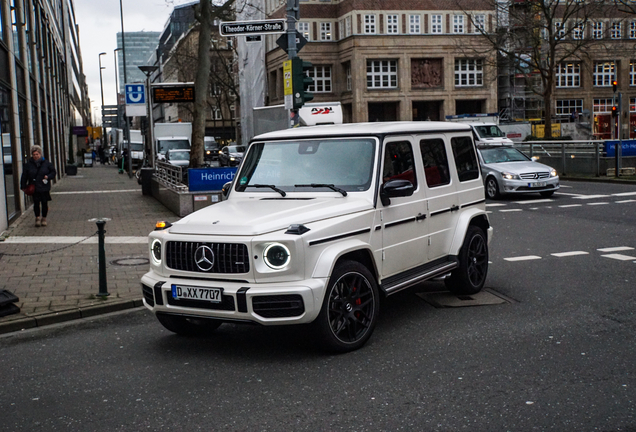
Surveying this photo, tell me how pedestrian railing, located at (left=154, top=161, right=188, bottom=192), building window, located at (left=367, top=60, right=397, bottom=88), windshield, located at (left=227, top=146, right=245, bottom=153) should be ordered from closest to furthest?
pedestrian railing, located at (left=154, top=161, right=188, bottom=192) < windshield, located at (left=227, top=146, right=245, bottom=153) < building window, located at (left=367, top=60, right=397, bottom=88)

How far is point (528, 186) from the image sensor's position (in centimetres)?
1959

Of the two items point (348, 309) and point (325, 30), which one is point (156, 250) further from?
point (325, 30)

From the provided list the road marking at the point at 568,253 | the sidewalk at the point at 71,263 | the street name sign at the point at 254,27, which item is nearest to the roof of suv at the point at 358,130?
the sidewalk at the point at 71,263

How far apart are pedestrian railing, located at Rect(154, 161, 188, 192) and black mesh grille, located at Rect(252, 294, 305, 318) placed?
12326 mm

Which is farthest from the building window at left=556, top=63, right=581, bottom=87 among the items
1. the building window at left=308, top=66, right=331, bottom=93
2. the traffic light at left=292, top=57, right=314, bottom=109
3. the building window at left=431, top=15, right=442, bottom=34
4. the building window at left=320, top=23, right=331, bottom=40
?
the traffic light at left=292, top=57, right=314, bottom=109

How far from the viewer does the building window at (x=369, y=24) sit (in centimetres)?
6377

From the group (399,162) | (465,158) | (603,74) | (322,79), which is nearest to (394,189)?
(399,162)

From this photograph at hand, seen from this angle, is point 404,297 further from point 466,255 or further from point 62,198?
point 62,198

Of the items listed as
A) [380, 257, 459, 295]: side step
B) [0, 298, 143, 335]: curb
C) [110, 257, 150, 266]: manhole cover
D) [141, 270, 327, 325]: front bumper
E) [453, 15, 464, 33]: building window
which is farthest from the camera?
[453, 15, 464, 33]: building window

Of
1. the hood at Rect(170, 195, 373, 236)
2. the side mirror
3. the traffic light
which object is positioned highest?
the traffic light

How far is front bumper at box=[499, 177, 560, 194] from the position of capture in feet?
64.2

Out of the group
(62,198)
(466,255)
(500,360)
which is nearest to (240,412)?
(500,360)

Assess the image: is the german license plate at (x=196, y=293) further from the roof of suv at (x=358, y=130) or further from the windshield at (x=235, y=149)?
the windshield at (x=235, y=149)

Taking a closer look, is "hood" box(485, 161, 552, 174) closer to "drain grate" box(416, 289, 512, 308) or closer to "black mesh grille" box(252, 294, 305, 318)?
"drain grate" box(416, 289, 512, 308)
